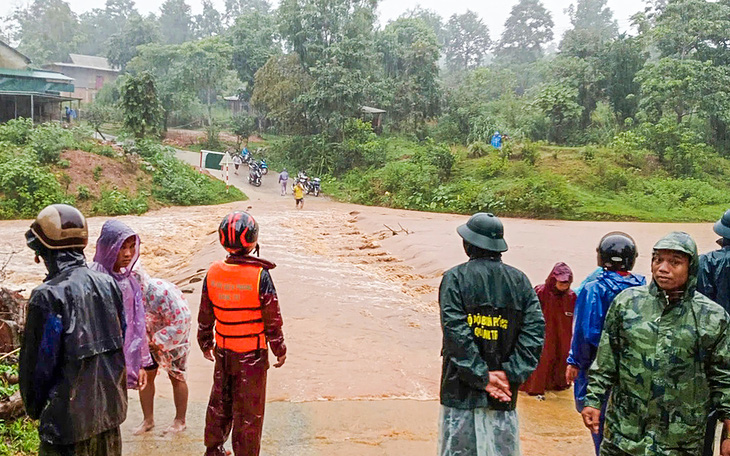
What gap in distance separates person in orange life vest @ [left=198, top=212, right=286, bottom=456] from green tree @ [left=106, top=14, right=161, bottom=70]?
49932mm

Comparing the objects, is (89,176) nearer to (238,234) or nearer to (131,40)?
(238,234)

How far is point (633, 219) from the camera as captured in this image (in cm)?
2106

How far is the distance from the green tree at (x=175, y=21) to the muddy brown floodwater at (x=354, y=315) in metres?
50.5

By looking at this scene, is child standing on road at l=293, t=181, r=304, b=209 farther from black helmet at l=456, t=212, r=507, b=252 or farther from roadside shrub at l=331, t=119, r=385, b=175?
black helmet at l=456, t=212, r=507, b=252

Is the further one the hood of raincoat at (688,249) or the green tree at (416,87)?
the green tree at (416,87)

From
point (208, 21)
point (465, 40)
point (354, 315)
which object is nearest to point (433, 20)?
point (465, 40)

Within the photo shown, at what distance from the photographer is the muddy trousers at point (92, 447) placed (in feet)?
8.72

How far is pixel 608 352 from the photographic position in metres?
2.80

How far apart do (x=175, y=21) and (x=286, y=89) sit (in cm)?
3922

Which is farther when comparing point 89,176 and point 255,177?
point 255,177

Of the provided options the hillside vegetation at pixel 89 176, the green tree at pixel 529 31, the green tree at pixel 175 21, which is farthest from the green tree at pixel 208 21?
the hillside vegetation at pixel 89 176

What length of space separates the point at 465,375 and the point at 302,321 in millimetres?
5106

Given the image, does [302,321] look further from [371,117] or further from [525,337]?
[371,117]

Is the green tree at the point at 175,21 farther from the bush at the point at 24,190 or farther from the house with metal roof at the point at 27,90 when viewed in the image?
the bush at the point at 24,190
